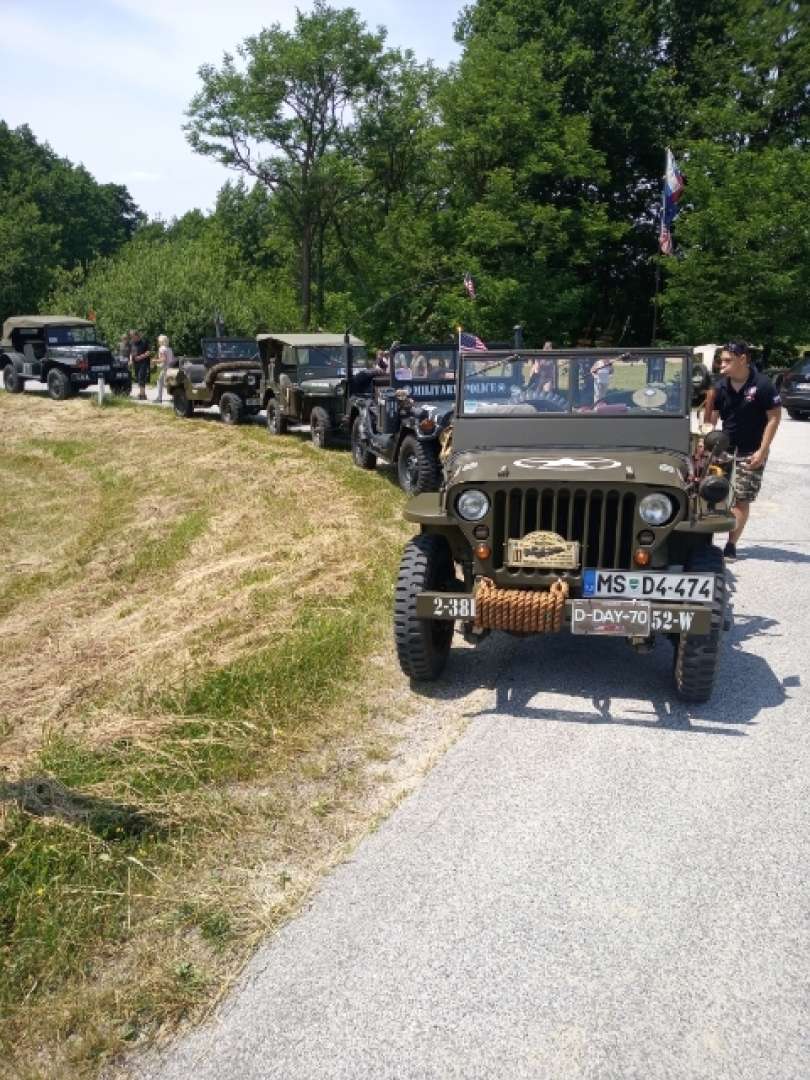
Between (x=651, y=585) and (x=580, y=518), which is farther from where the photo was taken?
(x=580, y=518)

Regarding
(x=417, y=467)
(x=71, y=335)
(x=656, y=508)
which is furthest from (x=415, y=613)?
(x=71, y=335)

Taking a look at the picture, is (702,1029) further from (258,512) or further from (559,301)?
(559,301)

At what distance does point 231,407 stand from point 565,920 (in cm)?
1596

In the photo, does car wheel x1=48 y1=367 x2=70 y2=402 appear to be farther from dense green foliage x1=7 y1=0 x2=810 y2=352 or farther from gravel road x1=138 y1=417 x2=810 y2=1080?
gravel road x1=138 y1=417 x2=810 y2=1080

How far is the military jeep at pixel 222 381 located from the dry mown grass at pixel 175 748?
8.06m

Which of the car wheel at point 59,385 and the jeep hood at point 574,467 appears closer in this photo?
the jeep hood at point 574,467

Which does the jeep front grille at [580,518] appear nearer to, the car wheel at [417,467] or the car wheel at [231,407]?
the car wheel at [417,467]

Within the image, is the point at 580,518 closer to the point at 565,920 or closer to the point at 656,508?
the point at 656,508

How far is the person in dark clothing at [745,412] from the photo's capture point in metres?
7.54

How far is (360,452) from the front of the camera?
523 inches

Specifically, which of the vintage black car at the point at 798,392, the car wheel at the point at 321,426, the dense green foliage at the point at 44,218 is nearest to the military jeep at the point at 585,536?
the car wheel at the point at 321,426

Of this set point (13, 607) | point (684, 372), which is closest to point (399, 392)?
point (13, 607)

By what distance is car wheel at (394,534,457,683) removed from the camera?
5398 millimetres

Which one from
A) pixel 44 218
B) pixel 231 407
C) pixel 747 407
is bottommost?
pixel 231 407
